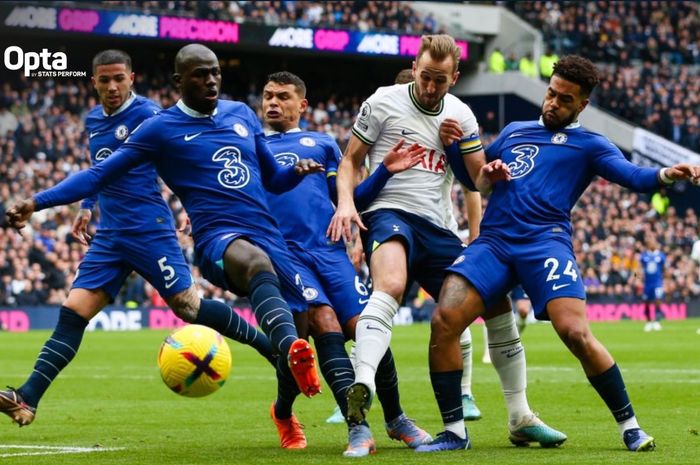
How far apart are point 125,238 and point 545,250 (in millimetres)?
3238

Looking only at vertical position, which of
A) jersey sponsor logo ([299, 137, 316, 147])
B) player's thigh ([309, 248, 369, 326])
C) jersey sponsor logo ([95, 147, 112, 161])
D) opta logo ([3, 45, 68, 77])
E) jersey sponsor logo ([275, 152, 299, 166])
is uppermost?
jersey sponsor logo ([299, 137, 316, 147])

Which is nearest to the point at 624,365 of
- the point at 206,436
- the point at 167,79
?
the point at 206,436

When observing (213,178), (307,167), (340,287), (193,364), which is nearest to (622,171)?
(307,167)

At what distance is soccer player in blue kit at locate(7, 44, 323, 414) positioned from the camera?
8.37 meters

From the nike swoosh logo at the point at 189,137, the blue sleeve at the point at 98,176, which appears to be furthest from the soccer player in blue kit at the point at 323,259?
the blue sleeve at the point at 98,176

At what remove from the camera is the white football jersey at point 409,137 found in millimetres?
9062

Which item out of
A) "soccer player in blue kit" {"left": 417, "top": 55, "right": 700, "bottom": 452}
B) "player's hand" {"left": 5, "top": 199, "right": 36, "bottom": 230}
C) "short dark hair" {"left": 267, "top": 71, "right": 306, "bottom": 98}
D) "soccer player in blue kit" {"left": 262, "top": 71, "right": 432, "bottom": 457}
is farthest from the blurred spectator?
"player's hand" {"left": 5, "top": 199, "right": 36, "bottom": 230}

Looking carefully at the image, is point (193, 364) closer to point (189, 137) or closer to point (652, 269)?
point (189, 137)

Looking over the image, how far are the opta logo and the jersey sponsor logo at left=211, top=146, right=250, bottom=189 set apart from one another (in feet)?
100

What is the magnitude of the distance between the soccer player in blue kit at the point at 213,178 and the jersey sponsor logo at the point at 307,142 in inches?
35.1

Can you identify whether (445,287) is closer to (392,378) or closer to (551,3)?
(392,378)

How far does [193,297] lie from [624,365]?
1016cm

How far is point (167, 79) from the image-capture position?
43156 millimetres

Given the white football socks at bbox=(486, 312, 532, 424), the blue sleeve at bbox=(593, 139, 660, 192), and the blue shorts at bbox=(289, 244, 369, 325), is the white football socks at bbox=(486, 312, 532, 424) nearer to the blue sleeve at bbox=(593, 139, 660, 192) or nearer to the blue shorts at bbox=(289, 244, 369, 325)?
the blue shorts at bbox=(289, 244, 369, 325)
